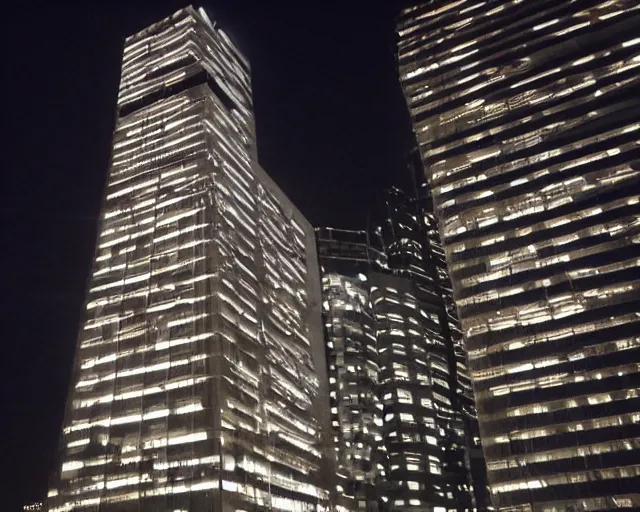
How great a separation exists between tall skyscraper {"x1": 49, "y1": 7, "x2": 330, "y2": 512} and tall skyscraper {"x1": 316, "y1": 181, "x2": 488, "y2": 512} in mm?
20955

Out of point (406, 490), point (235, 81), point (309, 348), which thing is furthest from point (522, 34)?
point (406, 490)

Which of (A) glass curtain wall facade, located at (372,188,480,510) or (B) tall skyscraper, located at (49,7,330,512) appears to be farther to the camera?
(A) glass curtain wall facade, located at (372,188,480,510)

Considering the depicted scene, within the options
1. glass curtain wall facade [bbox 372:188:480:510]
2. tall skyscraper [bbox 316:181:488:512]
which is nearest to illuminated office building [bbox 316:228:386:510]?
tall skyscraper [bbox 316:181:488:512]

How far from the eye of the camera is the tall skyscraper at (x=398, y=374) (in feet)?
263

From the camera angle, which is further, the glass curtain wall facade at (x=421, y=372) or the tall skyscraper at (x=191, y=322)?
the glass curtain wall facade at (x=421, y=372)

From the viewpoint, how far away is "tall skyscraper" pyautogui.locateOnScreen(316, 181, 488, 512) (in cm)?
8031

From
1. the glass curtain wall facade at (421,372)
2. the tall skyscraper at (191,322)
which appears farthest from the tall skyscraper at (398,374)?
the tall skyscraper at (191,322)

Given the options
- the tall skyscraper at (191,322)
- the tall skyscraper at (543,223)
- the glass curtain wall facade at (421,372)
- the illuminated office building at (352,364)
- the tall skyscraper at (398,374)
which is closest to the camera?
the tall skyscraper at (191,322)

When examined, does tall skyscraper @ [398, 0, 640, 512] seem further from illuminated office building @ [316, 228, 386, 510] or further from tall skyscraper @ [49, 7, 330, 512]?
illuminated office building @ [316, 228, 386, 510]

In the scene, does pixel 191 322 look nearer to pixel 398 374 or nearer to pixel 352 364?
pixel 352 364

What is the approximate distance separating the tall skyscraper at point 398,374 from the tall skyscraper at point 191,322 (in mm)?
20955

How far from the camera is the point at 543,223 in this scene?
4769 cm

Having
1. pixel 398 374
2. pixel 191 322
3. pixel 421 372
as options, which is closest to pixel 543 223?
pixel 191 322

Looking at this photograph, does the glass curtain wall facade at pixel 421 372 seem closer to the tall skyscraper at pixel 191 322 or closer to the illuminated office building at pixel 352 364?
the illuminated office building at pixel 352 364
